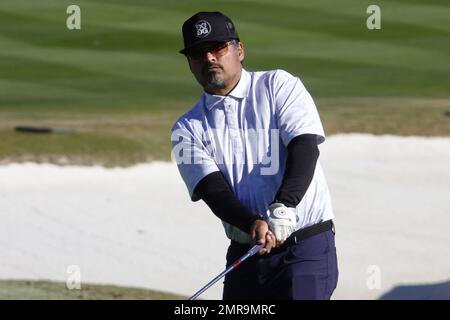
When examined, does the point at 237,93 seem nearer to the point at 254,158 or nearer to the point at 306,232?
the point at 254,158

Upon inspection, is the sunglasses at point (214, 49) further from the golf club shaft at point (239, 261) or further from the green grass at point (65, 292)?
the green grass at point (65, 292)

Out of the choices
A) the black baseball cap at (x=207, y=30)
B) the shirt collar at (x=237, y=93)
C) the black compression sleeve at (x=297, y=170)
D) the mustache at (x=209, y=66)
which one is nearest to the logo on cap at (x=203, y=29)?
the black baseball cap at (x=207, y=30)

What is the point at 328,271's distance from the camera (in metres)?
6.65

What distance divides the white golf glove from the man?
0.36 feet

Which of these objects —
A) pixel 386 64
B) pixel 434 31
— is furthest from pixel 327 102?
pixel 434 31

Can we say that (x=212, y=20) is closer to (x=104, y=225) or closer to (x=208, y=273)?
(x=208, y=273)

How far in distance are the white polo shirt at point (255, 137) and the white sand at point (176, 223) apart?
622 centimetres

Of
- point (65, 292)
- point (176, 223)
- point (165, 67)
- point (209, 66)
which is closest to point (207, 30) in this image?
point (209, 66)

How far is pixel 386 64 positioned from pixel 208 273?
8708mm

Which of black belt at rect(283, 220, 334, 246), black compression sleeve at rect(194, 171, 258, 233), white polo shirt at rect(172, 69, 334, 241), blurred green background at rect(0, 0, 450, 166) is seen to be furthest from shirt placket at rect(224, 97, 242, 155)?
blurred green background at rect(0, 0, 450, 166)

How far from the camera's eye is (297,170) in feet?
20.7

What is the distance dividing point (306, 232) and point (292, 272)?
0.21 m
